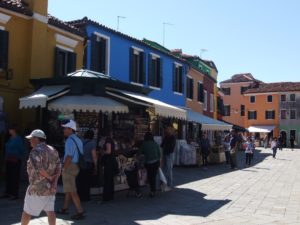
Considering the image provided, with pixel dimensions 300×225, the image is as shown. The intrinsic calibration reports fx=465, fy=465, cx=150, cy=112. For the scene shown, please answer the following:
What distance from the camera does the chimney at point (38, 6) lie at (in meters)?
14.3

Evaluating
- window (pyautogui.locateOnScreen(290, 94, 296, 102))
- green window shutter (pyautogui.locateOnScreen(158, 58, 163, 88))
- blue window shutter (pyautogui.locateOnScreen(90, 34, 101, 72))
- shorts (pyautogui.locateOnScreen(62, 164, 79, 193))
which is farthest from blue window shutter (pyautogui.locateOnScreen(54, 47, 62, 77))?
window (pyautogui.locateOnScreen(290, 94, 296, 102))

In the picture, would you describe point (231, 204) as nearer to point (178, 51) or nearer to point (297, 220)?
point (297, 220)

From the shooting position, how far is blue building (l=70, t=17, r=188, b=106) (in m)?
18.2

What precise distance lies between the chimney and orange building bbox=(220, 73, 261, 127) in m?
54.2

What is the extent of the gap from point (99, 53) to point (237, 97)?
50.8 meters

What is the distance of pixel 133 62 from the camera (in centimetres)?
2125

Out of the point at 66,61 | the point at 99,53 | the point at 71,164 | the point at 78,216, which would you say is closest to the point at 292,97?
the point at 99,53

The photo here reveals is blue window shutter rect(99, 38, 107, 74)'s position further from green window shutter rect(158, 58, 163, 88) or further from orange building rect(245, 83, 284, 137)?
orange building rect(245, 83, 284, 137)

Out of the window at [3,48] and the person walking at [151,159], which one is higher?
the window at [3,48]

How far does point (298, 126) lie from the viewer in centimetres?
6256

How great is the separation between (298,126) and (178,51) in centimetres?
3394

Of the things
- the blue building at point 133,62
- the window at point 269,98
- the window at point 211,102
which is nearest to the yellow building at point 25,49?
the blue building at point 133,62

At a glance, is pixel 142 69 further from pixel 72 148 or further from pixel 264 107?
pixel 264 107

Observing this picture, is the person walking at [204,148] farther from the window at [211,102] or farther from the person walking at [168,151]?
the window at [211,102]
